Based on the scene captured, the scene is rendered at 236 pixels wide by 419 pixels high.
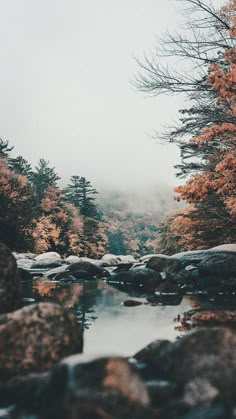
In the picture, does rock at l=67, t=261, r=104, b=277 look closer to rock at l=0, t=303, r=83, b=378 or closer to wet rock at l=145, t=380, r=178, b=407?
rock at l=0, t=303, r=83, b=378

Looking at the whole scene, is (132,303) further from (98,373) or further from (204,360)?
(98,373)

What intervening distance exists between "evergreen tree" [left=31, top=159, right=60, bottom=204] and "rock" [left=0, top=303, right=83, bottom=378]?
4648cm

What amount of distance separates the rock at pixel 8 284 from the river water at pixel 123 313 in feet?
2.97

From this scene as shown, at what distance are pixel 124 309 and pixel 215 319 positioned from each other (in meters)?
2.11

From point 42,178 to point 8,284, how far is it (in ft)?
160

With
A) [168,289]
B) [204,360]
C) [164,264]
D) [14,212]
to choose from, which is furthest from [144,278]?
[14,212]

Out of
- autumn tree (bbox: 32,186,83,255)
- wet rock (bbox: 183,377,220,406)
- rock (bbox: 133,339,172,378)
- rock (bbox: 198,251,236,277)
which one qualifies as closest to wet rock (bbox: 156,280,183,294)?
rock (bbox: 198,251,236,277)

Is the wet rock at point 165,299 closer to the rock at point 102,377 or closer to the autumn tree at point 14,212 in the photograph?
the rock at point 102,377

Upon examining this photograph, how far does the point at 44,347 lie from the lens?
116 inches

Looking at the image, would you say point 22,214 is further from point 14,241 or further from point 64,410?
point 64,410

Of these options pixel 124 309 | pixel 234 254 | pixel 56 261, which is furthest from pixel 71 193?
pixel 124 309

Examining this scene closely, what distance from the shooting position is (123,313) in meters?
→ 5.96

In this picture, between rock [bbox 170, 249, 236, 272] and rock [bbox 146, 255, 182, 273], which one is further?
rock [bbox 146, 255, 182, 273]

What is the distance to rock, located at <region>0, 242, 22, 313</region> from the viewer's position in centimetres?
402
